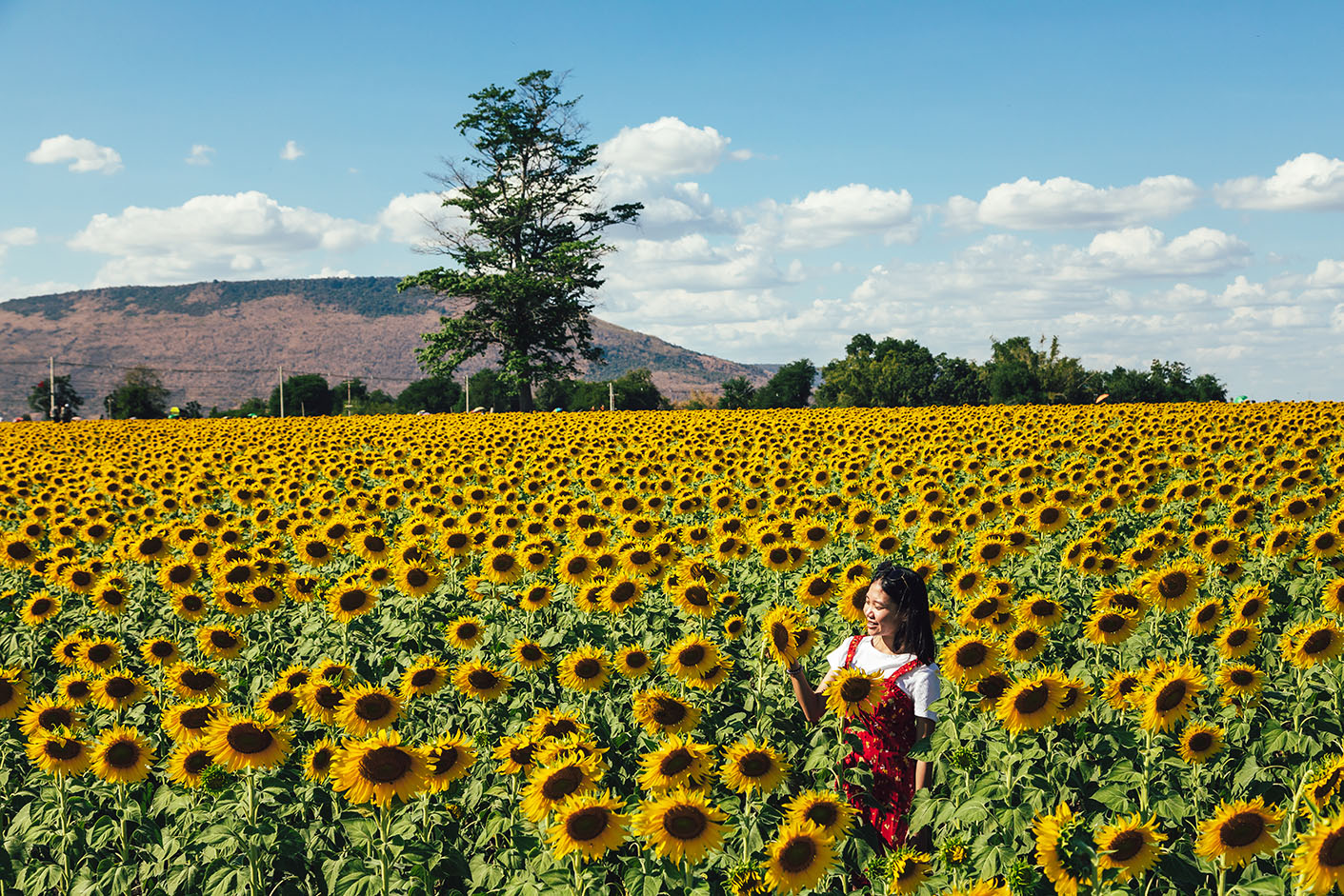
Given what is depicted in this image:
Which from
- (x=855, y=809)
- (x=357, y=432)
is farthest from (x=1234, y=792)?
(x=357, y=432)

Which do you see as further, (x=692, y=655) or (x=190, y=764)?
(x=692, y=655)

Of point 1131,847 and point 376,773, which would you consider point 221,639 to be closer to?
point 376,773

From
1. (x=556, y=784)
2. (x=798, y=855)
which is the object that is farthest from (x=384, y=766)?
(x=798, y=855)

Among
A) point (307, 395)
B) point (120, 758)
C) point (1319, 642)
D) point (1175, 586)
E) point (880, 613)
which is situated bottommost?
point (120, 758)

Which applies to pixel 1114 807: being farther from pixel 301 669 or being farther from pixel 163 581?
pixel 163 581

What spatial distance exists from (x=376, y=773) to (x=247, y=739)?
0.87m

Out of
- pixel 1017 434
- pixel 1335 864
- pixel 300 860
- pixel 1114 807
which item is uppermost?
pixel 1017 434

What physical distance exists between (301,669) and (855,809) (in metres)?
3.32

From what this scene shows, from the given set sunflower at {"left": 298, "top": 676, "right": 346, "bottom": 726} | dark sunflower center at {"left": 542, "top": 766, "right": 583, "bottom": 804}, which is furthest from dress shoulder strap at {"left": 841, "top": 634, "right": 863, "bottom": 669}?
sunflower at {"left": 298, "top": 676, "right": 346, "bottom": 726}

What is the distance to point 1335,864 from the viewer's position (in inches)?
115

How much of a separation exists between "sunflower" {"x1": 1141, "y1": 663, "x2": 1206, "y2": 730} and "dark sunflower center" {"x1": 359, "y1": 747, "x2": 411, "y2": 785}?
344 cm

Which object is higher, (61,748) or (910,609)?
(910,609)

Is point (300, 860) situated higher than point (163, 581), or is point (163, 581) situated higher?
point (163, 581)

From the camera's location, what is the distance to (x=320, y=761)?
15.0 ft
